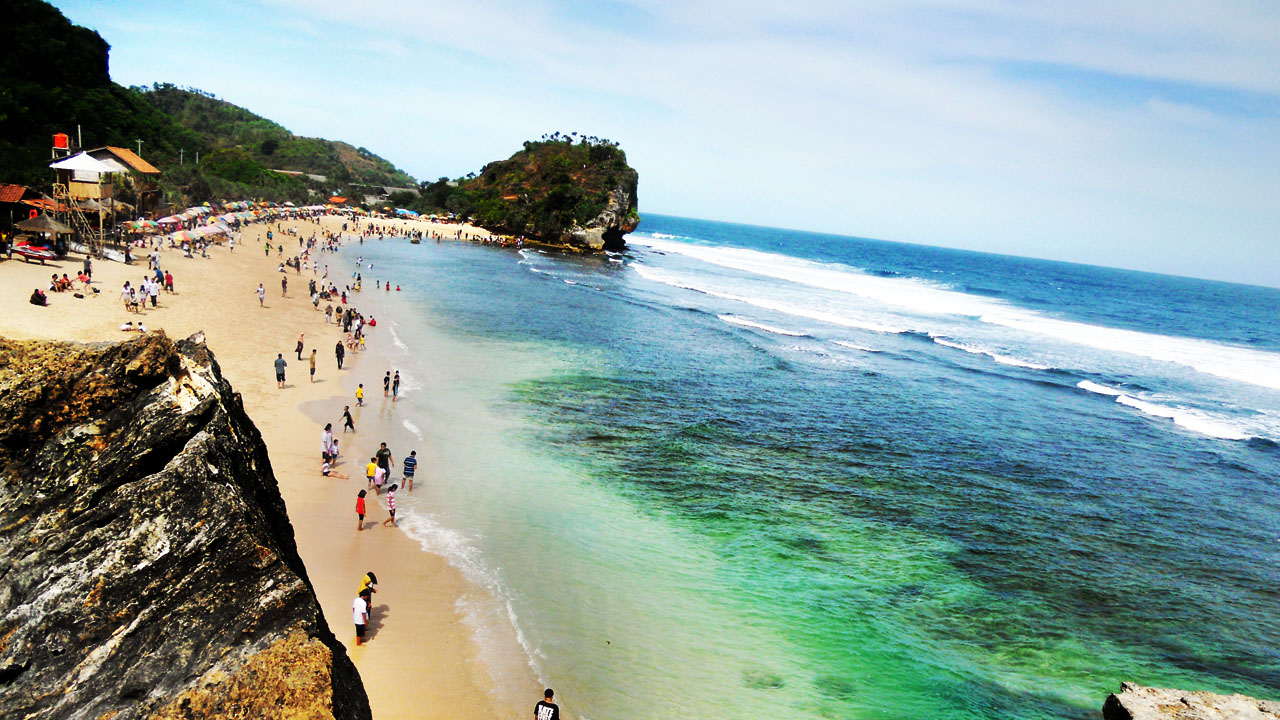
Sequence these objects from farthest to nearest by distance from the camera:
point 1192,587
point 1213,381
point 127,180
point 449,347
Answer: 1. point 127,180
2. point 1213,381
3. point 449,347
4. point 1192,587

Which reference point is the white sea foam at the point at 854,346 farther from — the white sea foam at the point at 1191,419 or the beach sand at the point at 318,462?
the beach sand at the point at 318,462

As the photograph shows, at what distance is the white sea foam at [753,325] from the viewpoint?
48.7 m

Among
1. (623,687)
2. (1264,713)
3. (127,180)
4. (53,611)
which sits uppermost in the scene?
(127,180)

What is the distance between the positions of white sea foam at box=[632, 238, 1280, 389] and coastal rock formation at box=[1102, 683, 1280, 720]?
4866cm

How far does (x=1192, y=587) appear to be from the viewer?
17.8 m

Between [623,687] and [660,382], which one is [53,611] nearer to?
[623,687]

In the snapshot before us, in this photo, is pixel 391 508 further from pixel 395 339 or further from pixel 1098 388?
pixel 1098 388

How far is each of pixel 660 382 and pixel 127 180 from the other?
45694mm

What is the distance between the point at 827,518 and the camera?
63.5 ft

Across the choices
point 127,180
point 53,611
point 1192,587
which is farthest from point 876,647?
point 127,180

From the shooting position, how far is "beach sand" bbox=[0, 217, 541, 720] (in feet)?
37.2

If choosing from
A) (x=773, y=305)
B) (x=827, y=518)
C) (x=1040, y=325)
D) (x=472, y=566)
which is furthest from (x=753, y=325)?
(x=472, y=566)

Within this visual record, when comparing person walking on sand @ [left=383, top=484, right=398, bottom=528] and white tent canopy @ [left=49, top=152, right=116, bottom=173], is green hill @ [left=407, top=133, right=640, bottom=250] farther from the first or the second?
person walking on sand @ [left=383, top=484, right=398, bottom=528]

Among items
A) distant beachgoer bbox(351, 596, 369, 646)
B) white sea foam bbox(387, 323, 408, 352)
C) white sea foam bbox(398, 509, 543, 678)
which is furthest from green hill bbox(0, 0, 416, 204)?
distant beachgoer bbox(351, 596, 369, 646)
